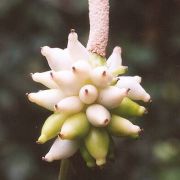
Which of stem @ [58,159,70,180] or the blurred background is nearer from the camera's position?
stem @ [58,159,70,180]

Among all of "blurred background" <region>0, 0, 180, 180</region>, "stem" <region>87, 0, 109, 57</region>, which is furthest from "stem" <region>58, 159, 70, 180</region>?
"blurred background" <region>0, 0, 180, 180</region>

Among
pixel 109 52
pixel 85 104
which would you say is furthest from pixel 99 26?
pixel 109 52

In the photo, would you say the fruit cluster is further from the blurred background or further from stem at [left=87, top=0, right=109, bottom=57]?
the blurred background

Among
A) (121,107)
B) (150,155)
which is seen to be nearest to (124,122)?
(121,107)

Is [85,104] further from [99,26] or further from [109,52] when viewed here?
[109,52]

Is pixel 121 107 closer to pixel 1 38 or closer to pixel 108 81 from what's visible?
pixel 108 81

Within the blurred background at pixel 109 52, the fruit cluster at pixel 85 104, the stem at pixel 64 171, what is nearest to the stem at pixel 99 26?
the fruit cluster at pixel 85 104
